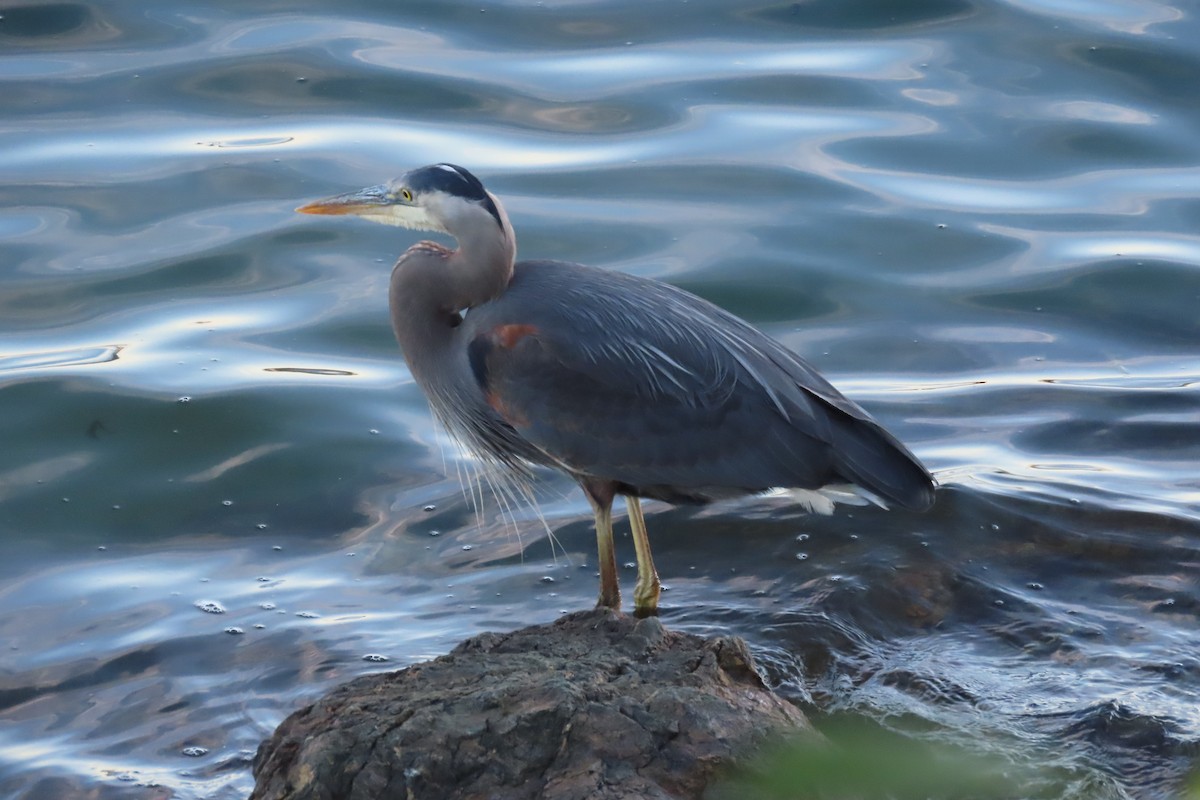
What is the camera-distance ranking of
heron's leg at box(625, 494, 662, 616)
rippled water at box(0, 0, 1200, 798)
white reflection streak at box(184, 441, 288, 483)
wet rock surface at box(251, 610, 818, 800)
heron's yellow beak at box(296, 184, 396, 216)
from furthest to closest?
white reflection streak at box(184, 441, 288, 483) → heron's leg at box(625, 494, 662, 616) → heron's yellow beak at box(296, 184, 396, 216) → rippled water at box(0, 0, 1200, 798) → wet rock surface at box(251, 610, 818, 800)

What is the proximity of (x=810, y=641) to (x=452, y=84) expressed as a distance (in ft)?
23.3

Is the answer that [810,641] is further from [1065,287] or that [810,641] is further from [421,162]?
[421,162]

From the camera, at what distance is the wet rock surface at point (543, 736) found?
3.34 m

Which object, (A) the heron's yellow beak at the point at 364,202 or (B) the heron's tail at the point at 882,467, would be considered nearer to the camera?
(B) the heron's tail at the point at 882,467

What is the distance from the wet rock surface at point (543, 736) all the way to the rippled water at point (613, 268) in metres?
1.00

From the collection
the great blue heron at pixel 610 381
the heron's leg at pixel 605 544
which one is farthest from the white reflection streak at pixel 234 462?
the heron's leg at pixel 605 544

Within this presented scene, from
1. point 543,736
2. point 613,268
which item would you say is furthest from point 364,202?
point 613,268

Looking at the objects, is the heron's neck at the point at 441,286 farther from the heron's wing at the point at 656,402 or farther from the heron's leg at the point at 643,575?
the heron's leg at the point at 643,575

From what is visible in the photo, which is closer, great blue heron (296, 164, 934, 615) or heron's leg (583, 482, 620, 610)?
great blue heron (296, 164, 934, 615)

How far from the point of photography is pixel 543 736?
339cm

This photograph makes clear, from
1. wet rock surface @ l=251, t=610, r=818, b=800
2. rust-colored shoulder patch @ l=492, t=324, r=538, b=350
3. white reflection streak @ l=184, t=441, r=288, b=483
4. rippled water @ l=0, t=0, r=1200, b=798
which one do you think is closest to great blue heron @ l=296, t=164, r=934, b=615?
rust-colored shoulder patch @ l=492, t=324, r=538, b=350

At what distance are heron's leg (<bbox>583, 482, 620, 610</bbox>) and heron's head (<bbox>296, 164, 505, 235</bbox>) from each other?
→ 104 cm

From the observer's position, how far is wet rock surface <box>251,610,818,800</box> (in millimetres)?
3336

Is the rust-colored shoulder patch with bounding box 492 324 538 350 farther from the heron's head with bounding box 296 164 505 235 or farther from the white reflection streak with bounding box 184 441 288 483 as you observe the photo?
the white reflection streak with bounding box 184 441 288 483
